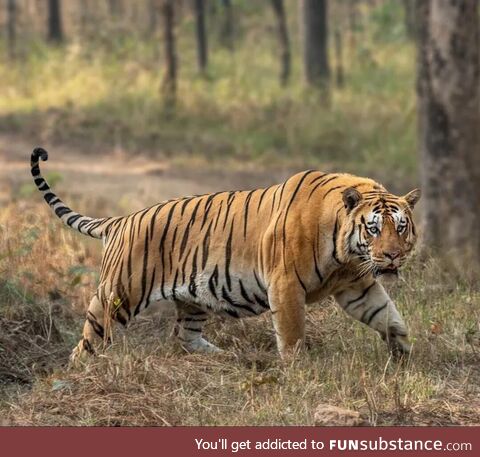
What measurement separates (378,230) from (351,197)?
0.21 m

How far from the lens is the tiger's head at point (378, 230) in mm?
5602

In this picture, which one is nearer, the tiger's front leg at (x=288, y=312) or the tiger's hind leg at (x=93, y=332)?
the tiger's front leg at (x=288, y=312)

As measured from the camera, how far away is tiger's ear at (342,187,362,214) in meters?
5.74

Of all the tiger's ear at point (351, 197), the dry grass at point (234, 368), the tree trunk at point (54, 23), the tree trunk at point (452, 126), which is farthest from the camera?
the tree trunk at point (54, 23)

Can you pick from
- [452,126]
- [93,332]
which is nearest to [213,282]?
[93,332]

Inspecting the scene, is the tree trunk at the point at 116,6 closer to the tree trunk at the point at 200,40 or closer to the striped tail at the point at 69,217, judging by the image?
the tree trunk at the point at 200,40

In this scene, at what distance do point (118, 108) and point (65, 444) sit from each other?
1440 cm

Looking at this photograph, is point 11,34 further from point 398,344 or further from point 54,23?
point 398,344

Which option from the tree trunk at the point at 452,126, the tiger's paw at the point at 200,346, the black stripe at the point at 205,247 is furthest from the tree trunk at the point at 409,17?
the black stripe at the point at 205,247

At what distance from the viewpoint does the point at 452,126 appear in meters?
10.0

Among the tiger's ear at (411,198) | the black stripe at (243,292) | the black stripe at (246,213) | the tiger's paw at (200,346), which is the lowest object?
the tiger's paw at (200,346)

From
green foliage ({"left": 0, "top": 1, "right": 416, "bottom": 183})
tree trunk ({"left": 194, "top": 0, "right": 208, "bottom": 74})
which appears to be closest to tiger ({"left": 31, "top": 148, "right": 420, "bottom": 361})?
green foliage ({"left": 0, "top": 1, "right": 416, "bottom": 183})

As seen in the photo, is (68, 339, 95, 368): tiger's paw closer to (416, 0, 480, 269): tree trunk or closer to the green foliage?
(416, 0, 480, 269): tree trunk

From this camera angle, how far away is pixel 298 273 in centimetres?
595
